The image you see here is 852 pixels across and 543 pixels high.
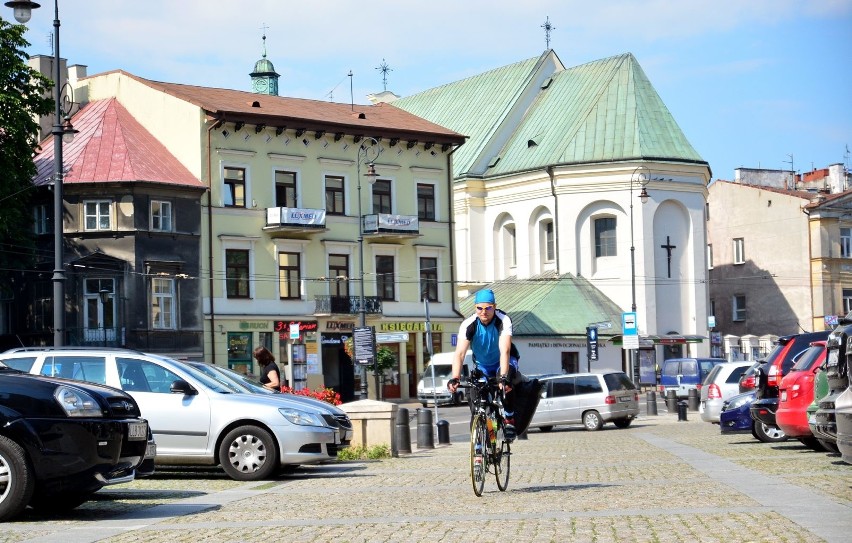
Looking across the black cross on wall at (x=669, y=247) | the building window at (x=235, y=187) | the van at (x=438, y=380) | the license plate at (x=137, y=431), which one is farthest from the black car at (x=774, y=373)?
the black cross on wall at (x=669, y=247)

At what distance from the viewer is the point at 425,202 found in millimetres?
64250

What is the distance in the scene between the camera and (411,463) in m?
19.9

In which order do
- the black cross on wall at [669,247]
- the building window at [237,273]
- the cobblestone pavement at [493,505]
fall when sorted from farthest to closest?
the black cross on wall at [669,247] < the building window at [237,273] < the cobblestone pavement at [493,505]

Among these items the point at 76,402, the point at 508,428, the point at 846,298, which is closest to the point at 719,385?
the point at 508,428

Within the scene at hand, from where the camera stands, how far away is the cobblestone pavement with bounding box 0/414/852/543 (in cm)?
977

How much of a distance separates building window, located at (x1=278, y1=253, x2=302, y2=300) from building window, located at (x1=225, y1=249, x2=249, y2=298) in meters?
1.72

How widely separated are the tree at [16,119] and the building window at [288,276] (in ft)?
45.3

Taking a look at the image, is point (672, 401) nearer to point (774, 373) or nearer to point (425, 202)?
point (425, 202)

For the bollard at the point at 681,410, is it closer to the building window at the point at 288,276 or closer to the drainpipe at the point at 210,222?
the drainpipe at the point at 210,222

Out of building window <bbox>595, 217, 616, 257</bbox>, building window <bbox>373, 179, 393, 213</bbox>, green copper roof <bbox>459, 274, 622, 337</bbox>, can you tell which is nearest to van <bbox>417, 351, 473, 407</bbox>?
building window <bbox>373, 179, 393, 213</bbox>

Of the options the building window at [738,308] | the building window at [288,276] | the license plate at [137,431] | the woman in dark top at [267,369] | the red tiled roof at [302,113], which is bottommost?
the license plate at [137,431]

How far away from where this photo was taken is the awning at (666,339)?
72.4 m

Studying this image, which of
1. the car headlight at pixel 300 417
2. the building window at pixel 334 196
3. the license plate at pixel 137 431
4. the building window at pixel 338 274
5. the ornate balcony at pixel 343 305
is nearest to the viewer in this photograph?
the license plate at pixel 137 431

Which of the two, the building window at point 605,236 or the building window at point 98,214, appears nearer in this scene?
the building window at point 98,214
